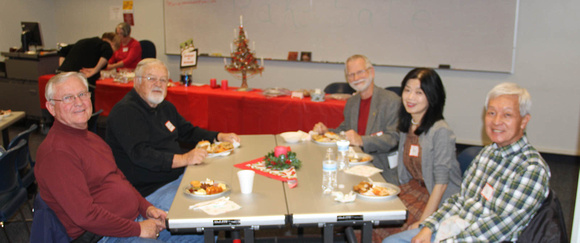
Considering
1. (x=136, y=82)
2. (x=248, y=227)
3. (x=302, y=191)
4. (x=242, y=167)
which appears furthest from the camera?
(x=136, y=82)

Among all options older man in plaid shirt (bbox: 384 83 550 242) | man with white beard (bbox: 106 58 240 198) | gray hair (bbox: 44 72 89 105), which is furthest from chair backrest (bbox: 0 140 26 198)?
older man in plaid shirt (bbox: 384 83 550 242)

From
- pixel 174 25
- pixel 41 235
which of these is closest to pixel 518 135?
pixel 41 235

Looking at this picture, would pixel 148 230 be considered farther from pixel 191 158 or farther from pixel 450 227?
pixel 450 227

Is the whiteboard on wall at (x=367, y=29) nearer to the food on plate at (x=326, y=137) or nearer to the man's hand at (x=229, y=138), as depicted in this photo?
the food on plate at (x=326, y=137)

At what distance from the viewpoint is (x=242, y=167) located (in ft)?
→ 8.63

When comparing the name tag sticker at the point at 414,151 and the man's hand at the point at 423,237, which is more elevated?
the name tag sticker at the point at 414,151

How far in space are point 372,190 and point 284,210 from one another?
481 mm

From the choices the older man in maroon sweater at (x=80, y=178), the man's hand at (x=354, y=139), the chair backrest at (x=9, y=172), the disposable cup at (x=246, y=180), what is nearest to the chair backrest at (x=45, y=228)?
the older man in maroon sweater at (x=80, y=178)

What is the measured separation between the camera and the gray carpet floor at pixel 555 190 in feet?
11.3

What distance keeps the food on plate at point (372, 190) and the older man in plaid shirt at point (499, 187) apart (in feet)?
0.82

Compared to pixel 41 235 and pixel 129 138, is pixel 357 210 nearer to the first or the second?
pixel 41 235

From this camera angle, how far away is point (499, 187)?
6.52 feet

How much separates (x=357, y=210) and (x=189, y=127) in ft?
5.88

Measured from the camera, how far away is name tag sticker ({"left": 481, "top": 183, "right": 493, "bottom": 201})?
2.04 metres
